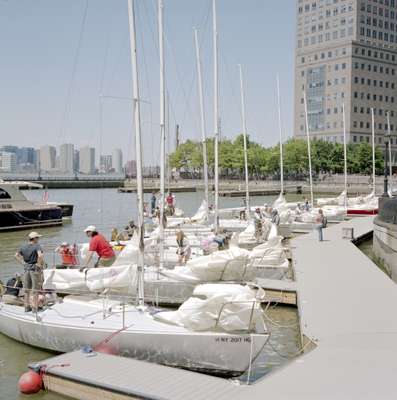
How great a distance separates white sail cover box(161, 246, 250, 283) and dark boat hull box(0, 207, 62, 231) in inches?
1120

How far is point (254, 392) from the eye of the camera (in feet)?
27.5

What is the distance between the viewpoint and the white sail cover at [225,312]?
11.4m

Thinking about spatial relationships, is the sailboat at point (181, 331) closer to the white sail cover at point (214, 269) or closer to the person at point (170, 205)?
the white sail cover at point (214, 269)

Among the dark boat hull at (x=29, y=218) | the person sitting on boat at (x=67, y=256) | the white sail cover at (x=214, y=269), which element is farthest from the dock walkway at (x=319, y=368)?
the dark boat hull at (x=29, y=218)

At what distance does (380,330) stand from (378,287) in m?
5.22

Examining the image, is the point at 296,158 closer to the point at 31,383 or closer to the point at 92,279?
the point at 92,279

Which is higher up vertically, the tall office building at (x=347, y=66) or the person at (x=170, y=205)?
the tall office building at (x=347, y=66)

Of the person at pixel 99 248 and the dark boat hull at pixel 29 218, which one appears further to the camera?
the dark boat hull at pixel 29 218

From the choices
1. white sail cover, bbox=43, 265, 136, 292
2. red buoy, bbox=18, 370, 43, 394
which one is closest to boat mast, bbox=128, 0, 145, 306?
white sail cover, bbox=43, 265, 136, 292

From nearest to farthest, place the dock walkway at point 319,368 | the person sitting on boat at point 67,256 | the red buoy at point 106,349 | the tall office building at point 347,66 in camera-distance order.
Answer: the dock walkway at point 319,368 → the red buoy at point 106,349 → the person sitting on boat at point 67,256 → the tall office building at point 347,66

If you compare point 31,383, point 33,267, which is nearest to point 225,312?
point 31,383

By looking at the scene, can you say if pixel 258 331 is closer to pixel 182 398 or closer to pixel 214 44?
pixel 182 398

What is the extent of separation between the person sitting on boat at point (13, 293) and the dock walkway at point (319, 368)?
368 centimetres

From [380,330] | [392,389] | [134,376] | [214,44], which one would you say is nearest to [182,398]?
[134,376]
